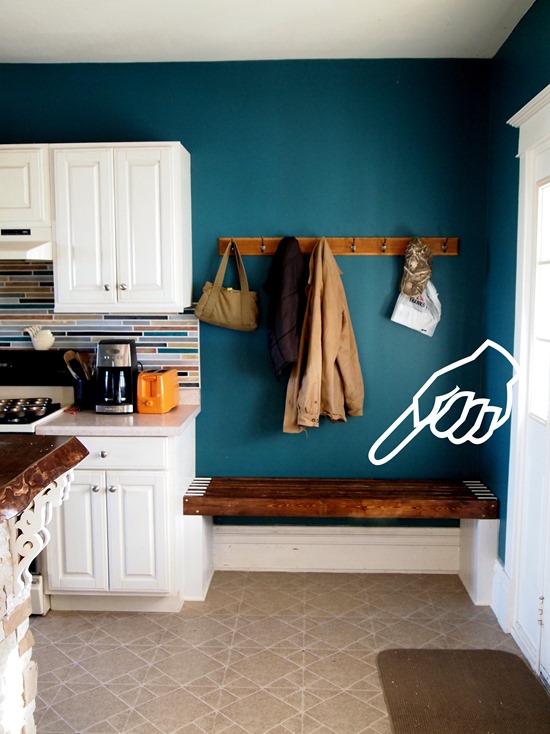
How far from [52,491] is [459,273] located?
2.41 meters

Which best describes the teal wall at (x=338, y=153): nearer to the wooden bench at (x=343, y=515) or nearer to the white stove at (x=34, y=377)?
the wooden bench at (x=343, y=515)

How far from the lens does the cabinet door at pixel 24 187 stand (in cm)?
331

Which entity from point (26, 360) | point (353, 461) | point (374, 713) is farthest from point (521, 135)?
point (26, 360)

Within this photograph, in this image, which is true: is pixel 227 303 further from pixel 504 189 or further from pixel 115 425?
pixel 504 189

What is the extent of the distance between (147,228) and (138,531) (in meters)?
1.39

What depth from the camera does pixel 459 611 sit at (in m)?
3.27

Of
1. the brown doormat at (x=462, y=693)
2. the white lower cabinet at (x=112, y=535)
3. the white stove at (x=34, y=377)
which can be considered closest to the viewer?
the brown doormat at (x=462, y=693)

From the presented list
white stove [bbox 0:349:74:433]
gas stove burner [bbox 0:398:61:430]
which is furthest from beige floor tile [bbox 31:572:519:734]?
white stove [bbox 0:349:74:433]

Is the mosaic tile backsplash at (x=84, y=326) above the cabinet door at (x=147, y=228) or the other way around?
the other way around

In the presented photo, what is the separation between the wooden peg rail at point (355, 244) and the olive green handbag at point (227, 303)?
0.09m

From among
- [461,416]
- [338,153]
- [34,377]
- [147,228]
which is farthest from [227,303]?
[461,416]

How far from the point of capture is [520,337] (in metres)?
2.91

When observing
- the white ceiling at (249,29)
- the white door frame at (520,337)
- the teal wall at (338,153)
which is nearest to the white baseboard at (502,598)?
the white door frame at (520,337)

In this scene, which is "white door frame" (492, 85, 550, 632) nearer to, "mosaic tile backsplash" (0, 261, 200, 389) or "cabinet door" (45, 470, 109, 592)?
"mosaic tile backsplash" (0, 261, 200, 389)
